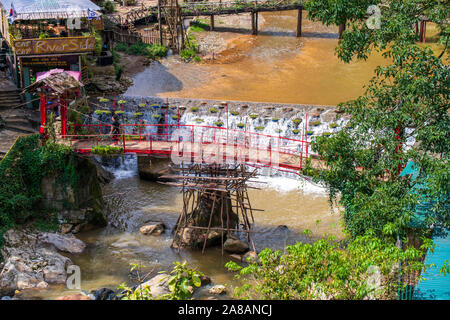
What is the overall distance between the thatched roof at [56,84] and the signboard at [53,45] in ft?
20.9

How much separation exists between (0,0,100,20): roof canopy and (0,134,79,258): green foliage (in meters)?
9.70

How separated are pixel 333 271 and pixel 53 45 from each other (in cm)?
2346

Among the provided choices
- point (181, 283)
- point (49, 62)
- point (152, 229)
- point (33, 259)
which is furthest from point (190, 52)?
point (181, 283)

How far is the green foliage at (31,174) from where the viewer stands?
84.9 feet

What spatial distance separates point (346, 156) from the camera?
66.1ft

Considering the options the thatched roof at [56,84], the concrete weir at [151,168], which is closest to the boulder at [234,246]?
the concrete weir at [151,168]

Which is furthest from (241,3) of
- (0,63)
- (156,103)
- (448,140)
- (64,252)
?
(448,140)

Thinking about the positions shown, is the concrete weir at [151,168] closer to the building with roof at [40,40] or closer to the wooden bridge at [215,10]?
the building with roof at [40,40]

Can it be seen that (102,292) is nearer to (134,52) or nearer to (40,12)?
(40,12)

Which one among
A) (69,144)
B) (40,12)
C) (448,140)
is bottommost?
(69,144)

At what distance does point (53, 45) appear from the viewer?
34.2 meters

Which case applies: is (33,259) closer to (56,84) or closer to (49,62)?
(56,84)

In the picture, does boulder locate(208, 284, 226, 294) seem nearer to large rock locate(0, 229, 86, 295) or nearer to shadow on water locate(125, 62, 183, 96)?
large rock locate(0, 229, 86, 295)

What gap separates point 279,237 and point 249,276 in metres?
3.89
